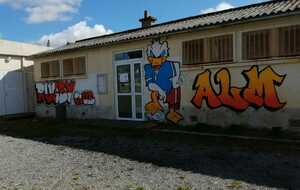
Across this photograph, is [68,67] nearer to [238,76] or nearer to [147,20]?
[147,20]

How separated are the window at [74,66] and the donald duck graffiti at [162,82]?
13.2ft

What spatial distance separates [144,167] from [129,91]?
762 centimetres

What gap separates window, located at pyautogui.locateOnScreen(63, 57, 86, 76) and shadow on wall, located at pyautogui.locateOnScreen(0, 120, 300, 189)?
3.87m

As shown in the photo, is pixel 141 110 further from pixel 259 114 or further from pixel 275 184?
pixel 275 184

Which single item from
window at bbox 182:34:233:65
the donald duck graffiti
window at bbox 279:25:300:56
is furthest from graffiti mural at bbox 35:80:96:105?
window at bbox 279:25:300:56

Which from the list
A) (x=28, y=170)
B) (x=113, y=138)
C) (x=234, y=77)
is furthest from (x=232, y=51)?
(x=28, y=170)

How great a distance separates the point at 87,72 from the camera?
16.6 m

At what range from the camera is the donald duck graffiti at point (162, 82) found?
13062 millimetres

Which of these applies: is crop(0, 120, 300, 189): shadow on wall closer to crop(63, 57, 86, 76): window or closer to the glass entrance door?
the glass entrance door

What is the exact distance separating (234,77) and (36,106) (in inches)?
491

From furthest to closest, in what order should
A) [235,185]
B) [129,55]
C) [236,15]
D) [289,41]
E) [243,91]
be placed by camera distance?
1. [129,55]
2. [236,15]
3. [243,91]
4. [289,41]
5. [235,185]

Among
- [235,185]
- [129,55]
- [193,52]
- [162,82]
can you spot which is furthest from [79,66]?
[235,185]

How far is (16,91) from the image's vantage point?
2050cm

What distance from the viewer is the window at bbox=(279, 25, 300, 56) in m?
10.1
